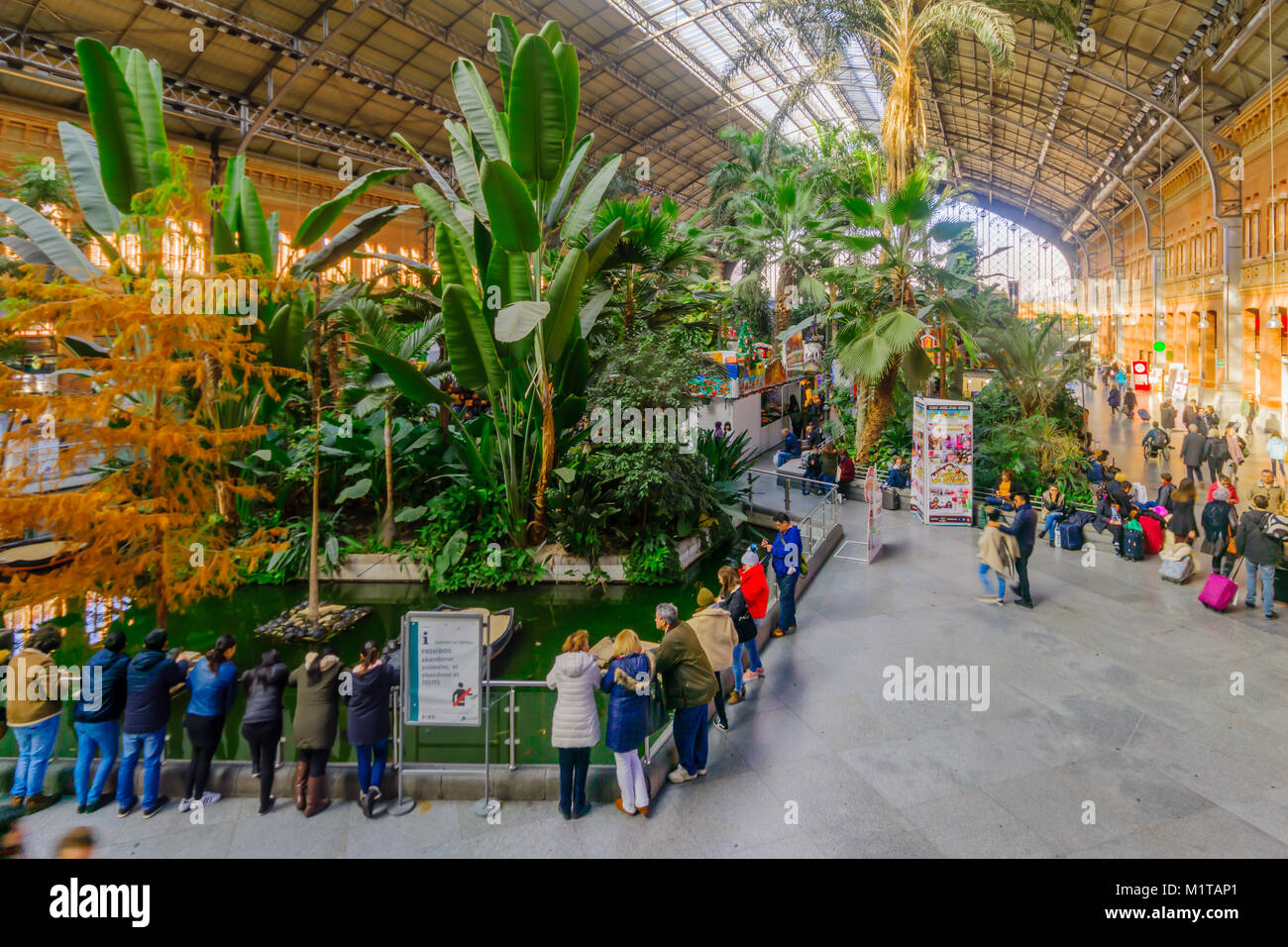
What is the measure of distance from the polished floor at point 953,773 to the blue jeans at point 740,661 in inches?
7.1

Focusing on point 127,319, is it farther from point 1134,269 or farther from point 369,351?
point 1134,269

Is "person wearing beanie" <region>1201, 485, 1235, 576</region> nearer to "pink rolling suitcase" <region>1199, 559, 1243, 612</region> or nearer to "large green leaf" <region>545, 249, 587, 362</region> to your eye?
"pink rolling suitcase" <region>1199, 559, 1243, 612</region>

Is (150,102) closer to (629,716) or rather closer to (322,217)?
(322,217)

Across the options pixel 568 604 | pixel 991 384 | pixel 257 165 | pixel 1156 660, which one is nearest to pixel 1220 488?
pixel 1156 660

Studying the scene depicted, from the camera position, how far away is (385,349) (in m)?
10.1

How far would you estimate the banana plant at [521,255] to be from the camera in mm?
6957

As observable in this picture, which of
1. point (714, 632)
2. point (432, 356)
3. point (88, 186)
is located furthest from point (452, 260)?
point (432, 356)

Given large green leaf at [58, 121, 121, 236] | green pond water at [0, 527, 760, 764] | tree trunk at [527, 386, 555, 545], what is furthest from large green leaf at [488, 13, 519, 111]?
green pond water at [0, 527, 760, 764]

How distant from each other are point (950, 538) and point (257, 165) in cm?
2736

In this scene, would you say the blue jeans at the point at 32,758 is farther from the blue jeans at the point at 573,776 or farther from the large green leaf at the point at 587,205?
the large green leaf at the point at 587,205

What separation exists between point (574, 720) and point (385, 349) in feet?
24.9

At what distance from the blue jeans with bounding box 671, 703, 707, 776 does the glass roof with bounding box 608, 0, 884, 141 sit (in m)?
18.9
